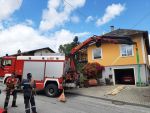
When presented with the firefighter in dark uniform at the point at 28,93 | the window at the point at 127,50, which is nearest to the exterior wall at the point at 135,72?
the window at the point at 127,50

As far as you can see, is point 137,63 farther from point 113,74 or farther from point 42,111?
point 42,111

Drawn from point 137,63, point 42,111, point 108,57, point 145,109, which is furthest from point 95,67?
point 42,111

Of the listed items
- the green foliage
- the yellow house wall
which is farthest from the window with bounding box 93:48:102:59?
the green foliage

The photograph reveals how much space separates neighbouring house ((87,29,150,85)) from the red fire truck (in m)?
7.57

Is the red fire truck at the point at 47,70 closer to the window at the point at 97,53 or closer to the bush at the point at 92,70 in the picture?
the bush at the point at 92,70

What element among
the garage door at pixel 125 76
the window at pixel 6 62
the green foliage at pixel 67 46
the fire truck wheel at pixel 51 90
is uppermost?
the green foliage at pixel 67 46

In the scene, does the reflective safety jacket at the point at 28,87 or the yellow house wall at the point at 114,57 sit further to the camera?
the yellow house wall at the point at 114,57

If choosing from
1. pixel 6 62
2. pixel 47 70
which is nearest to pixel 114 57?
pixel 47 70

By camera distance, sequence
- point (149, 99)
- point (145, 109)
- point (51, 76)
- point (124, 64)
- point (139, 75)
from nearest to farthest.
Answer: point (145, 109) → point (149, 99) → point (51, 76) → point (139, 75) → point (124, 64)

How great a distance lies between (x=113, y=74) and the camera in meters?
24.4

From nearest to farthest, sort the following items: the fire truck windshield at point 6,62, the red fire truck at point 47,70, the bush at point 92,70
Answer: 1. the red fire truck at point 47,70
2. the fire truck windshield at point 6,62
3. the bush at point 92,70

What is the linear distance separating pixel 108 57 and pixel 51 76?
35.4ft

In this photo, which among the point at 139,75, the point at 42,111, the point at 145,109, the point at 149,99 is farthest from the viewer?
the point at 139,75

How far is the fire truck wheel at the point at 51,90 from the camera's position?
51.5ft
